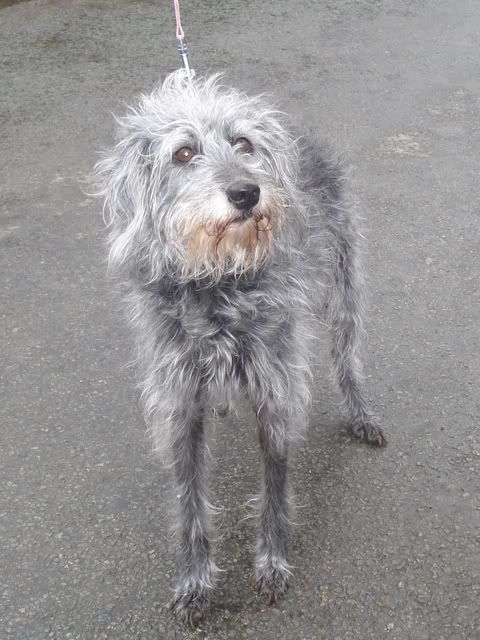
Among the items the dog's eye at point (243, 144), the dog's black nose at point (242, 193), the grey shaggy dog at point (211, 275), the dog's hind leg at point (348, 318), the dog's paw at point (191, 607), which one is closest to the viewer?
the dog's black nose at point (242, 193)

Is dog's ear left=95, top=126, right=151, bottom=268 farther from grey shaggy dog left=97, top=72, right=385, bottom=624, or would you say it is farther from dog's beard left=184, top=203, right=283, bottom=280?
dog's beard left=184, top=203, right=283, bottom=280

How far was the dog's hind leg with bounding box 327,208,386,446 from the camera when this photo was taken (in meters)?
3.45

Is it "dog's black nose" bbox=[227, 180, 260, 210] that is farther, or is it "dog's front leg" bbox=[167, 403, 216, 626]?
"dog's front leg" bbox=[167, 403, 216, 626]

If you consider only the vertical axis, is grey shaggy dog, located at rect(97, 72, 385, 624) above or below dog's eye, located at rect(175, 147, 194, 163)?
below

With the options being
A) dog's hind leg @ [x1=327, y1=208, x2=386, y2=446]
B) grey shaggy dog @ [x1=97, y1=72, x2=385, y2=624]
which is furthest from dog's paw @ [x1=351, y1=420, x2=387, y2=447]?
grey shaggy dog @ [x1=97, y1=72, x2=385, y2=624]

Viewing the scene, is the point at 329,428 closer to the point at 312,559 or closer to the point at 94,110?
the point at 312,559

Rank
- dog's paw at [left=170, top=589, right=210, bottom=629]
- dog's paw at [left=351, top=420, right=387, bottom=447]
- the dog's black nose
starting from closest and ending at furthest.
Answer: the dog's black nose → dog's paw at [left=170, top=589, right=210, bottom=629] → dog's paw at [left=351, top=420, right=387, bottom=447]

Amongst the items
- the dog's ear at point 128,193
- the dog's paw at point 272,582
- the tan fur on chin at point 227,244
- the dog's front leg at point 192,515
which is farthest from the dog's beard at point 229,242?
the dog's paw at point 272,582

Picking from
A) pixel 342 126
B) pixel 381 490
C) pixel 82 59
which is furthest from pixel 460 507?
pixel 82 59

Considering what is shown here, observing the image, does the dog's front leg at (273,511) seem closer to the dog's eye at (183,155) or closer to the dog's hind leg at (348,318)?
the dog's hind leg at (348,318)

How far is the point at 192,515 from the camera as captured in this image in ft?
9.86

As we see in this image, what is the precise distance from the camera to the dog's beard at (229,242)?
2.44 metres

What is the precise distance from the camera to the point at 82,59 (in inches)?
280

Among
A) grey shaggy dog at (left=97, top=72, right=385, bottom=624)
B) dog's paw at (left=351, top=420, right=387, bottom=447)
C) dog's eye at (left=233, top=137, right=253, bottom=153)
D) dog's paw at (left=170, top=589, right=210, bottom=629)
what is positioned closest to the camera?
grey shaggy dog at (left=97, top=72, right=385, bottom=624)
